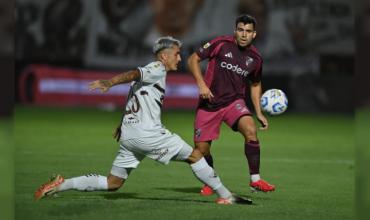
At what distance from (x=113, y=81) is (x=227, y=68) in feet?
7.46

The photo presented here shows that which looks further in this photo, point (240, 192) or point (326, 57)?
point (326, 57)

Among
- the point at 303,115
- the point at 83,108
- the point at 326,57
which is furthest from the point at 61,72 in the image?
the point at 326,57

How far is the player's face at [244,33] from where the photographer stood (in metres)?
9.03

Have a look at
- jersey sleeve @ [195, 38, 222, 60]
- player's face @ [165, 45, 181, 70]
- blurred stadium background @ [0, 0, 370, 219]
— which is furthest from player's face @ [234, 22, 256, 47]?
blurred stadium background @ [0, 0, 370, 219]

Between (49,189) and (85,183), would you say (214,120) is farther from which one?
(49,189)

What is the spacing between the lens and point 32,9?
25.4 metres

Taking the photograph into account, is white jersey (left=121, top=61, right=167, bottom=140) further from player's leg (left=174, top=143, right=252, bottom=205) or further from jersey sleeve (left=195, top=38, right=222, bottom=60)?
jersey sleeve (left=195, top=38, right=222, bottom=60)

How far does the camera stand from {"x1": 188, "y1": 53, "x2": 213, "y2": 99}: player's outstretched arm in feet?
27.7

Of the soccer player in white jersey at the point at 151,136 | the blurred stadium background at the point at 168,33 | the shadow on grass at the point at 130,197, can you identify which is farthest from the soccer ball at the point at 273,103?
the blurred stadium background at the point at 168,33

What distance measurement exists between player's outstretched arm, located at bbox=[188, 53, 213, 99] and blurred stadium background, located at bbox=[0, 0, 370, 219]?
45.7 feet

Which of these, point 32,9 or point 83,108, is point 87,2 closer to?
point 32,9

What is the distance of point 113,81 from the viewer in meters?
7.34

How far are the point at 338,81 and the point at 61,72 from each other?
30.6 feet

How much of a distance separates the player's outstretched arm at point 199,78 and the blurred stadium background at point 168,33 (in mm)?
13942
